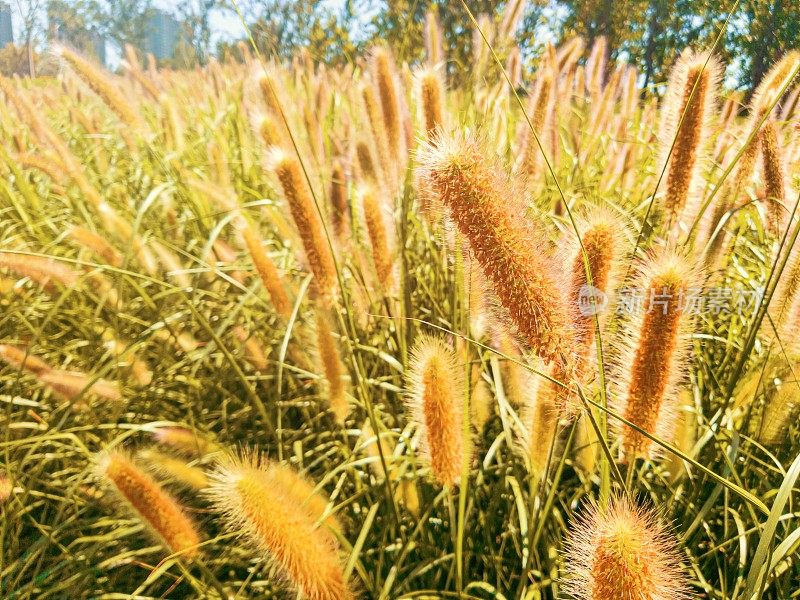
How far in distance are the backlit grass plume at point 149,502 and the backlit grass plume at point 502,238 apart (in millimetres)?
701

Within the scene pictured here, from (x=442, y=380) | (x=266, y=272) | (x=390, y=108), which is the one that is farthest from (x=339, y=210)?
(x=442, y=380)

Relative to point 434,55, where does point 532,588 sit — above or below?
below

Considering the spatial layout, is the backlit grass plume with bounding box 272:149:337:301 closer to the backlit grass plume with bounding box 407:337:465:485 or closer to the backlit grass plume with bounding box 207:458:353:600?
the backlit grass plume with bounding box 407:337:465:485

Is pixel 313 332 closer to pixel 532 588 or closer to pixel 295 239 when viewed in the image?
pixel 295 239

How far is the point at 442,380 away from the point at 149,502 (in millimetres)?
564

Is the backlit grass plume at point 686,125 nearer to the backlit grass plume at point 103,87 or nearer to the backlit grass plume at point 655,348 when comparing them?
the backlit grass plume at point 655,348

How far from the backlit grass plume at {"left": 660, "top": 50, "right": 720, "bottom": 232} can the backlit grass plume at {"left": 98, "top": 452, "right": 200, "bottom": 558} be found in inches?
45.3

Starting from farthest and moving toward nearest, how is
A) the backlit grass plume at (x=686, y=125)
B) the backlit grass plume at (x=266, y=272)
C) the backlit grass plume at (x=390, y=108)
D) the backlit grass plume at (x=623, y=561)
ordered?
the backlit grass plume at (x=390, y=108) → the backlit grass plume at (x=266, y=272) → the backlit grass plume at (x=686, y=125) → the backlit grass plume at (x=623, y=561)

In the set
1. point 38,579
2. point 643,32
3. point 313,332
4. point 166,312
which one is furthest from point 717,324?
point 643,32

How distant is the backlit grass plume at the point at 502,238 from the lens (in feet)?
2.90

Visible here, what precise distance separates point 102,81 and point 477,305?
7.03 ft

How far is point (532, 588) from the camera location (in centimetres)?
126

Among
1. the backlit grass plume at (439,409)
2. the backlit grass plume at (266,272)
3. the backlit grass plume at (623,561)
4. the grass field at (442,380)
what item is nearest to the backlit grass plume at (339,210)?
the grass field at (442,380)

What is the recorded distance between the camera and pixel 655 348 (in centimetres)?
96
